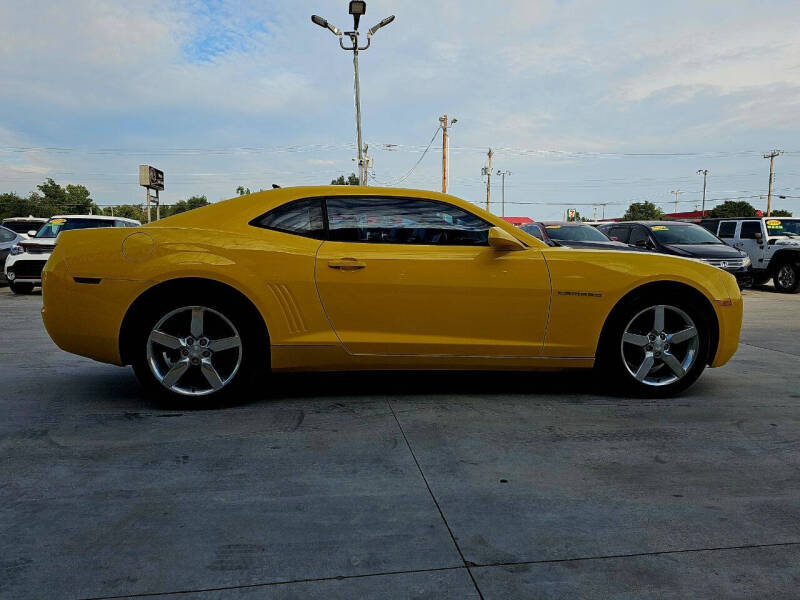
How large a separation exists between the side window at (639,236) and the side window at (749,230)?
3.50 m

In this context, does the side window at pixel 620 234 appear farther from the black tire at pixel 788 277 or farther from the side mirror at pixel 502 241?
the side mirror at pixel 502 241

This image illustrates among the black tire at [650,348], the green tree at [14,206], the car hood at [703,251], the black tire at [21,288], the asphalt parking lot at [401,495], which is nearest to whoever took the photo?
the asphalt parking lot at [401,495]

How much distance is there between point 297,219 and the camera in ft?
13.5

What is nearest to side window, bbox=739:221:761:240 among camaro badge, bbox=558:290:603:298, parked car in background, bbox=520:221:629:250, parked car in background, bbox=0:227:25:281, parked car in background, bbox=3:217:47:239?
parked car in background, bbox=520:221:629:250

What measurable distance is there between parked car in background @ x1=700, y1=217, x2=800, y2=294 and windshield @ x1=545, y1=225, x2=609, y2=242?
4.57 meters

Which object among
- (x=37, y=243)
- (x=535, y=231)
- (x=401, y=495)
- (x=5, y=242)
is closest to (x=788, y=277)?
(x=535, y=231)

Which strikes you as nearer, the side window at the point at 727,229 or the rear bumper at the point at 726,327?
the rear bumper at the point at 726,327

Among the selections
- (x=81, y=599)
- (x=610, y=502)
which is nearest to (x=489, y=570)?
(x=610, y=502)

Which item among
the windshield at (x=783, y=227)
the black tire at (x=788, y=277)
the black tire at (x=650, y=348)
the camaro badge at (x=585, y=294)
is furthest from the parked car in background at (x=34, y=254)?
the windshield at (x=783, y=227)

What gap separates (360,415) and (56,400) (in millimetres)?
2069

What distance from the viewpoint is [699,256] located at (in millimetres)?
13367

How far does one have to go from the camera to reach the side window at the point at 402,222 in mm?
4113

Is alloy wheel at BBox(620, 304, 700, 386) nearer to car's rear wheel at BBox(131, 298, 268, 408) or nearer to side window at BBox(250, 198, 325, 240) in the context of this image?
side window at BBox(250, 198, 325, 240)

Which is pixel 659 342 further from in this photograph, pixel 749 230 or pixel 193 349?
pixel 749 230
